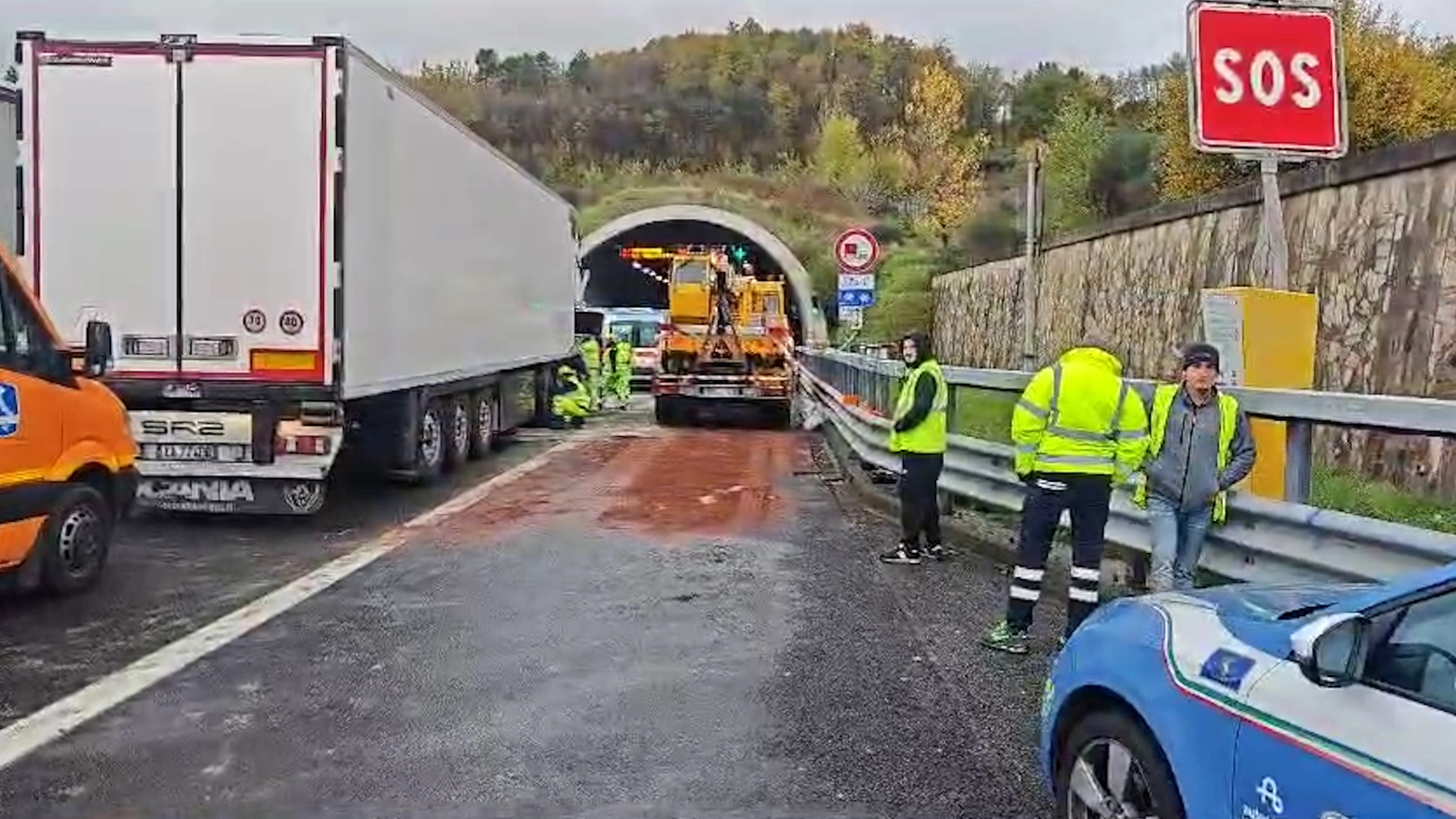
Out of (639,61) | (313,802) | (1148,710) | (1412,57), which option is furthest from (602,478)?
(639,61)

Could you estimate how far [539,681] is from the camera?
20.6 ft

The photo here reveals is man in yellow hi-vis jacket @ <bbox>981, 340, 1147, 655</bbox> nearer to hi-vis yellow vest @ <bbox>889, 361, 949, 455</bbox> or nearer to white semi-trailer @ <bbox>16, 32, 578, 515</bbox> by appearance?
hi-vis yellow vest @ <bbox>889, 361, 949, 455</bbox>

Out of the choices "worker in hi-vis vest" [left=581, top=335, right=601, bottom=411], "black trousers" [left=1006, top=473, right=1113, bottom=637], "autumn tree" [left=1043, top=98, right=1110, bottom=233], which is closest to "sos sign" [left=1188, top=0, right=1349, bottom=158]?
"black trousers" [left=1006, top=473, right=1113, bottom=637]

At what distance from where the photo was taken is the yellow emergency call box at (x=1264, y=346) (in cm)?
720

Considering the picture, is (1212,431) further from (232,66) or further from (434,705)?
(232,66)

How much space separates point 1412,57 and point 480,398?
20.8 m

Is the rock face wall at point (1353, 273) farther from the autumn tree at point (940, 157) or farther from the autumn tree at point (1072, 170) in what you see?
the autumn tree at point (940, 157)

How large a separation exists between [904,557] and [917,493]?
43 cm

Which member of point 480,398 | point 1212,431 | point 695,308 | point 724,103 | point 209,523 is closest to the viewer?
point 1212,431

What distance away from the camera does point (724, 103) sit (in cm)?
10069

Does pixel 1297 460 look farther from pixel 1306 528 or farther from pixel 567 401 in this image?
pixel 567 401

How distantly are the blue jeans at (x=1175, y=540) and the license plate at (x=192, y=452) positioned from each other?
6761 mm

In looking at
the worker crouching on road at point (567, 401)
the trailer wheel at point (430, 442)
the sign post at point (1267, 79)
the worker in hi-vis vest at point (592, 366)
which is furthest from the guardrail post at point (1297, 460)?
the worker in hi-vis vest at point (592, 366)

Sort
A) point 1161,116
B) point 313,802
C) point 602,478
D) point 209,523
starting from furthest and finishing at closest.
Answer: point 1161,116 → point 602,478 → point 209,523 → point 313,802
